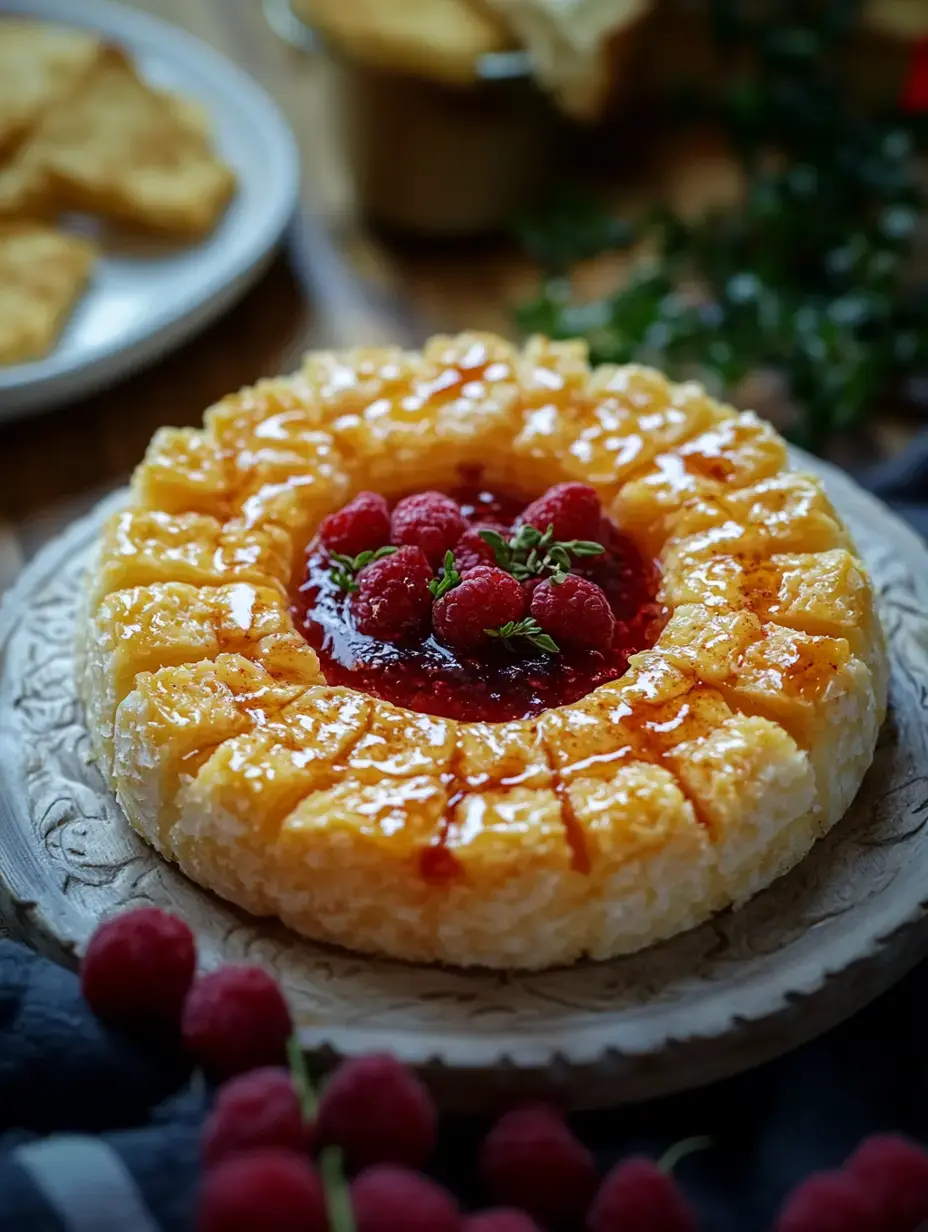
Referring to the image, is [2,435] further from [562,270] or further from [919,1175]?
[919,1175]

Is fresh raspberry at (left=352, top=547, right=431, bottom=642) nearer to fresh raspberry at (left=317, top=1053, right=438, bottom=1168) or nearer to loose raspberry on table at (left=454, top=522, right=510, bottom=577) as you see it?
loose raspberry on table at (left=454, top=522, right=510, bottom=577)

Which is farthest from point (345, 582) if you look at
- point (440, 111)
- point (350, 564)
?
point (440, 111)

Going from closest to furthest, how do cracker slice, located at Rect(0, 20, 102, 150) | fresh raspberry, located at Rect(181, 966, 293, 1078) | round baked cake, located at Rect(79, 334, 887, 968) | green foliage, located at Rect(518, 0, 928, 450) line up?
fresh raspberry, located at Rect(181, 966, 293, 1078), round baked cake, located at Rect(79, 334, 887, 968), green foliage, located at Rect(518, 0, 928, 450), cracker slice, located at Rect(0, 20, 102, 150)

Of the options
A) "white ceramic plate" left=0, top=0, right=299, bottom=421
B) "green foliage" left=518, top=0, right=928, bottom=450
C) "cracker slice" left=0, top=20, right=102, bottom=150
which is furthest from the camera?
"cracker slice" left=0, top=20, right=102, bottom=150

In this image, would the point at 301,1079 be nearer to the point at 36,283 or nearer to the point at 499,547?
the point at 499,547

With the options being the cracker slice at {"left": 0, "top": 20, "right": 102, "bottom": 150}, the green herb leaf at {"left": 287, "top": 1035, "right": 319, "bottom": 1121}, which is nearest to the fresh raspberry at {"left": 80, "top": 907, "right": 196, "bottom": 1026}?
the green herb leaf at {"left": 287, "top": 1035, "right": 319, "bottom": 1121}

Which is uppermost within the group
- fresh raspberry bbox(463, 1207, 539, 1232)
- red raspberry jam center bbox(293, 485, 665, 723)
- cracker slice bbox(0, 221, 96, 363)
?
red raspberry jam center bbox(293, 485, 665, 723)

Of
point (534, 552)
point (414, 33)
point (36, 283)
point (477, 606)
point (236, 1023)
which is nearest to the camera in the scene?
point (236, 1023)

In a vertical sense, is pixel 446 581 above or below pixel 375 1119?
above
